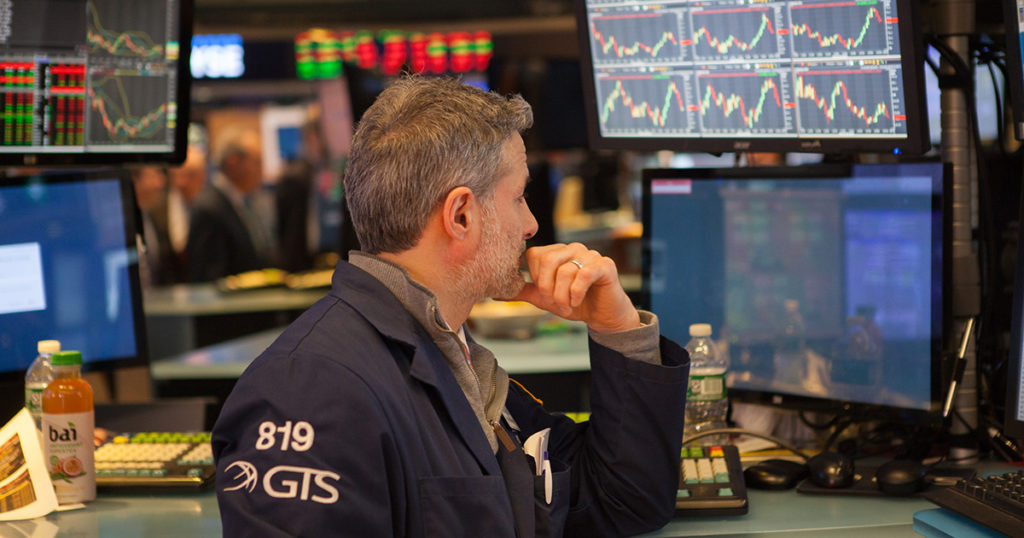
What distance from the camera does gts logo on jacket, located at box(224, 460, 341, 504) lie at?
1.20 m

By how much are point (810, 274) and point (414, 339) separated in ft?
3.06

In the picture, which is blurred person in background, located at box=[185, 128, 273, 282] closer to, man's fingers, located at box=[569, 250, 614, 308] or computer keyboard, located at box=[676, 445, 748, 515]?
computer keyboard, located at box=[676, 445, 748, 515]

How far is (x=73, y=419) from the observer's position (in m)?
1.83

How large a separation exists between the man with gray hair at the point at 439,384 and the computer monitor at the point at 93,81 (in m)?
0.97

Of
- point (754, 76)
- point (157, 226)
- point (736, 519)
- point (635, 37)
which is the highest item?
point (635, 37)

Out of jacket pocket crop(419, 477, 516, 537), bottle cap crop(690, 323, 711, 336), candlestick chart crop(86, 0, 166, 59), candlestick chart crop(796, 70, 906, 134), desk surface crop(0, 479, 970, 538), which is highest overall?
candlestick chart crop(86, 0, 166, 59)

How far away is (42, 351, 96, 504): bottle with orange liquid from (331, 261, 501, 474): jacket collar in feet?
2.22

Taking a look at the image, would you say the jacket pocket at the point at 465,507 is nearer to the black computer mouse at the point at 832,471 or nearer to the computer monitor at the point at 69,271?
the black computer mouse at the point at 832,471

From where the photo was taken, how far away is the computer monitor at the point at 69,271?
84.4 inches

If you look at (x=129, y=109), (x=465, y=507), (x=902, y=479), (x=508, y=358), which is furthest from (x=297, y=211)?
(x=465, y=507)

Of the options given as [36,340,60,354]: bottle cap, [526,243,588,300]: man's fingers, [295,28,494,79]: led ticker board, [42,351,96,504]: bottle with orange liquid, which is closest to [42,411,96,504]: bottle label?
[42,351,96,504]: bottle with orange liquid

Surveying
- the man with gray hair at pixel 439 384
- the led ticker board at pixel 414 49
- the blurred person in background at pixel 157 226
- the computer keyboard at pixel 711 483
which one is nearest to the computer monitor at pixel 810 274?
the computer keyboard at pixel 711 483

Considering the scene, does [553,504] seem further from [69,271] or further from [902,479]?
[69,271]

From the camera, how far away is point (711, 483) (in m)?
1.76
